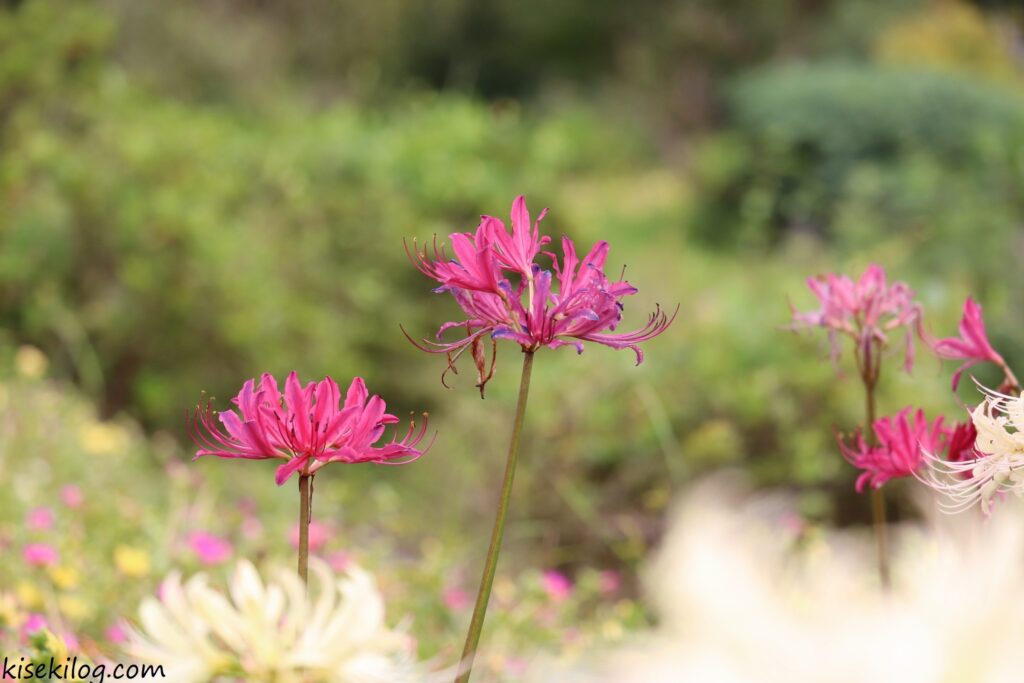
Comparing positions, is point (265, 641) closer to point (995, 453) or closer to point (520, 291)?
point (520, 291)

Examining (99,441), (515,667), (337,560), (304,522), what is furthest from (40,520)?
(304,522)

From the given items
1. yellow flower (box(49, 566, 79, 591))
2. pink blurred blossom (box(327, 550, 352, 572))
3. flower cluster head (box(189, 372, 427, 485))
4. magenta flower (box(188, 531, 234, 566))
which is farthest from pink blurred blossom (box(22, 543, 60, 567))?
flower cluster head (box(189, 372, 427, 485))

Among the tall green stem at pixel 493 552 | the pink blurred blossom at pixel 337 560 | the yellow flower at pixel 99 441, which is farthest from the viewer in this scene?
the yellow flower at pixel 99 441

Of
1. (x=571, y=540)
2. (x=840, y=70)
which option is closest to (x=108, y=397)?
(x=571, y=540)

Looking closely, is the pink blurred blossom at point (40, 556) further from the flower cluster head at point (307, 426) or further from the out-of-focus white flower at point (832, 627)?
the out-of-focus white flower at point (832, 627)

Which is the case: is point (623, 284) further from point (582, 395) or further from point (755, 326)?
point (755, 326)

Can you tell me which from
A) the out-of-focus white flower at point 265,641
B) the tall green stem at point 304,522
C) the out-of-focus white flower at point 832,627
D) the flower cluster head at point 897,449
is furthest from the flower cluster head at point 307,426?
the flower cluster head at point 897,449
